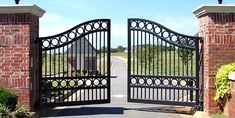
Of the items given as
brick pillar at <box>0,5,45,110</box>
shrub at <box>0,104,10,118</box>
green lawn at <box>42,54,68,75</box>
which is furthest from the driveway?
shrub at <box>0,104,10,118</box>

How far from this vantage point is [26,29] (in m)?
11.0

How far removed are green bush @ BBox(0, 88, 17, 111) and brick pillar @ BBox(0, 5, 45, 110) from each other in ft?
2.30

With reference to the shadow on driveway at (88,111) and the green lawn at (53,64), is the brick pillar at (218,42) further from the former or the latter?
the green lawn at (53,64)

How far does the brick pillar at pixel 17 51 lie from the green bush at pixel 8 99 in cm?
70

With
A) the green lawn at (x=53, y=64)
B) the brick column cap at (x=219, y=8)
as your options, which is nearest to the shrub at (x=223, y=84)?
the brick column cap at (x=219, y=8)

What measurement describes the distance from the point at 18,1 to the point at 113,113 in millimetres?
3966

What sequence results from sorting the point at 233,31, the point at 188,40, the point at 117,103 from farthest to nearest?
the point at 117,103
the point at 188,40
the point at 233,31

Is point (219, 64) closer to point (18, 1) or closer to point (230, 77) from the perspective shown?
point (230, 77)

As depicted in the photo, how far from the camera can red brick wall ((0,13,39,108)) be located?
36.3ft

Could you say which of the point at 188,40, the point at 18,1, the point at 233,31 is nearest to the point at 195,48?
the point at 188,40

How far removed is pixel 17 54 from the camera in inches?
437

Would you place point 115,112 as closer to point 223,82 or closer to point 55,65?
point 55,65

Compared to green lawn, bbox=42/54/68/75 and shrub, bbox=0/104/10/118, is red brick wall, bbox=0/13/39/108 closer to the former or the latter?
green lawn, bbox=42/54/68/75

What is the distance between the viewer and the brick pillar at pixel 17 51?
11.1 meters
